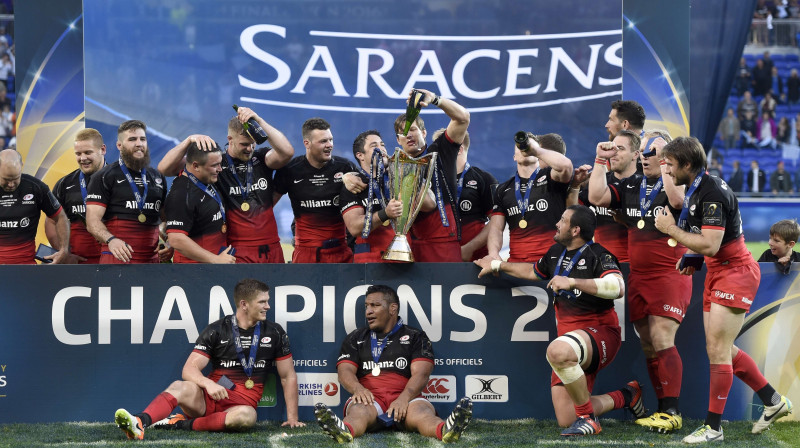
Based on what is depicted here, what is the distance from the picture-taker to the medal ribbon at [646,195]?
5.89 metres

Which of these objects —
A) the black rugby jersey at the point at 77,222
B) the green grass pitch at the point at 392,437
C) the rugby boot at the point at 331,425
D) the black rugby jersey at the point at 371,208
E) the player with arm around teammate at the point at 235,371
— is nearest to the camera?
the rugby boot at the point at 331,425

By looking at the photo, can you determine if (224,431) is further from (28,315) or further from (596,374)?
(596,374)

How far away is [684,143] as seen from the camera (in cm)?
533

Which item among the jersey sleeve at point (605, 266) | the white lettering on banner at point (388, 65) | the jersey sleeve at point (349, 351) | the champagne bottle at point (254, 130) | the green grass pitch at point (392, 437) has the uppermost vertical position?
the white lettering on banner at point (388, 65)

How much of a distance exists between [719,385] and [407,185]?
7.50 ft

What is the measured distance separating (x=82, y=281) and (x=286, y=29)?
418 centimetres

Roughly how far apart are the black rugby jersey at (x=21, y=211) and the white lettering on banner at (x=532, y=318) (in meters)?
3.56

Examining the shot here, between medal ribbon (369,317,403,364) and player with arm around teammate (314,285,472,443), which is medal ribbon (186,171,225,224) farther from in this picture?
medal ribbon (369,317,403,364)

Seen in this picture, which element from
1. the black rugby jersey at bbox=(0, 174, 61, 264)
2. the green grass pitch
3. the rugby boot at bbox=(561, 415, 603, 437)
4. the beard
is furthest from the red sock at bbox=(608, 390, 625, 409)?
the black rugby jersey at bbox=(0, 174, 61, 264)

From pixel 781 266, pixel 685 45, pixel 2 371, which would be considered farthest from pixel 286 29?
pixel 781 266

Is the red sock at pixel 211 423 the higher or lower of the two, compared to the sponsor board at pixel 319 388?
lower

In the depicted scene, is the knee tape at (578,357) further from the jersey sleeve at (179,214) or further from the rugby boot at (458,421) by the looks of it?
the jersey sleeve at (179,214)

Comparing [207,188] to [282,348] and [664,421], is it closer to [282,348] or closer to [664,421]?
[282,348]

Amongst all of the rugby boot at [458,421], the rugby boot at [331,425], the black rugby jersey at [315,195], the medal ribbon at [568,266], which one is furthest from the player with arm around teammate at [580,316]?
the black rugby jersey at [315,195]
